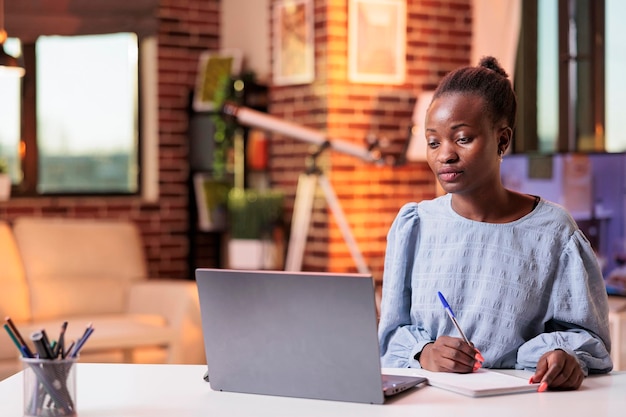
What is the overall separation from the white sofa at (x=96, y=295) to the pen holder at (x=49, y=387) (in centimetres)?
307

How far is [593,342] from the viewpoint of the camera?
181cm

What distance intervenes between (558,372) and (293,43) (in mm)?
4325

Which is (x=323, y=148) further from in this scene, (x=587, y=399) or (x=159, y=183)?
(x=587, y=399)

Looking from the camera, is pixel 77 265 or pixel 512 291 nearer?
pixel 512 291

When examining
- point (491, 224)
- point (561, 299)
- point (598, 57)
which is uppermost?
point (598, 57)

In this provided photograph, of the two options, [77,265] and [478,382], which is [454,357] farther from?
[77,265]

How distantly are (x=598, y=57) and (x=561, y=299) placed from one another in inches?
144

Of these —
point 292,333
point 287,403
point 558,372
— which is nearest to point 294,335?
point 292,333

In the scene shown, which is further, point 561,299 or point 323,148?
point 323,148

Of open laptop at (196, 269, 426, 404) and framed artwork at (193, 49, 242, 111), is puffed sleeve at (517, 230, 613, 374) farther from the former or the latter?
framed artwork at (193, 49, 242, 111)

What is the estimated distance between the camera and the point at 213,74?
6.29m

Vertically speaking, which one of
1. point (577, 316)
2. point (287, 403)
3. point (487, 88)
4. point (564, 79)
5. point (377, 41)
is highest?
point (377, 41)

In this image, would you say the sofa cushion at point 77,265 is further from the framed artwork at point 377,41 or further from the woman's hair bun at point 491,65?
the woman's hair bun at point 491,65

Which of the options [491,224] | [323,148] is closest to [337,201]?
[323,148]
